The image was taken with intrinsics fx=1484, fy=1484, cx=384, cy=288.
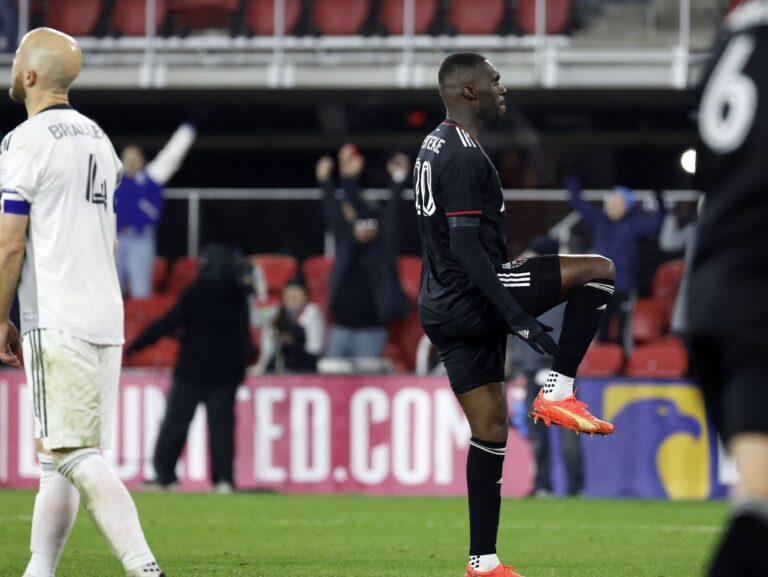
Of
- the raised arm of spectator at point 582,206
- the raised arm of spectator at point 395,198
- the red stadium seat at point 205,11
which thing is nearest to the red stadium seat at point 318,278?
the raised arm of spectator at point 395,198

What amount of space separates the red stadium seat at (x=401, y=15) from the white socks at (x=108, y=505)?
1378 centimetres

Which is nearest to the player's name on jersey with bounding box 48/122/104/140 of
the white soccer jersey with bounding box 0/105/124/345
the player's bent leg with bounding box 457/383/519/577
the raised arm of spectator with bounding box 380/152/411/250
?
the white soccer jersey with bounding box 0/105/124/345

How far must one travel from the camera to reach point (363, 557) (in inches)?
320

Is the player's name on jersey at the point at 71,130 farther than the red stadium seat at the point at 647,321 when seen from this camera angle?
No

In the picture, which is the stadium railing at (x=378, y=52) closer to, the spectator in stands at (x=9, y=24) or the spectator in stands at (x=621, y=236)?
the spectator in stands at (x=9, y=24)

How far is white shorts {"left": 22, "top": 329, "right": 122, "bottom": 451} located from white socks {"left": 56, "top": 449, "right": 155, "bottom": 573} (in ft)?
0.24

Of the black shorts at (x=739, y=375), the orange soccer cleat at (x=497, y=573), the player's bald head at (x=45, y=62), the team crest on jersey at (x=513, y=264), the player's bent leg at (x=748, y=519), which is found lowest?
the orange soccer cleat at (x=497, y=573)

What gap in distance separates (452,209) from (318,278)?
394 inches

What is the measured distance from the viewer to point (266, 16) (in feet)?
61.7

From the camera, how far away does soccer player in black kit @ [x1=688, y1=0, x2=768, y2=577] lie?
2938mm

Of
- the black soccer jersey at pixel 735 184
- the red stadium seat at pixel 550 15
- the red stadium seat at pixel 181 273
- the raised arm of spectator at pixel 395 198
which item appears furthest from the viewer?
the red stadium seat at pixel 550 15

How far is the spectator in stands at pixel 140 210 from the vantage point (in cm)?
1524

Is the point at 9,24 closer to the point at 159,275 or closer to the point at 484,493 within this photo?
the point at 159,275

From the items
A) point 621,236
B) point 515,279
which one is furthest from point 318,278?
point 515,279
